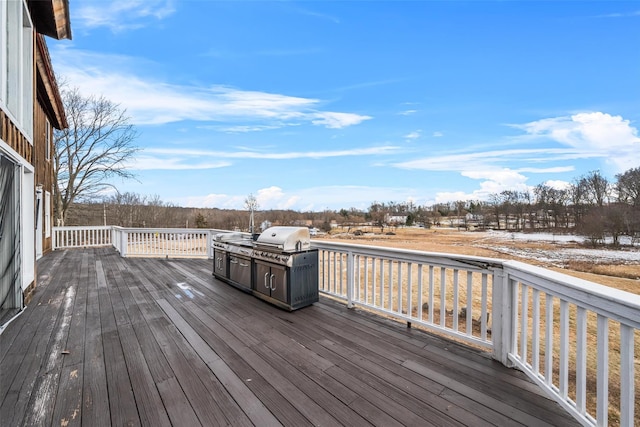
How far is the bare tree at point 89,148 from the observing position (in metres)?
13.9

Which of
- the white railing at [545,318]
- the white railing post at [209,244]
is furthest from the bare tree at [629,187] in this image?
the white railing post at [209,244]

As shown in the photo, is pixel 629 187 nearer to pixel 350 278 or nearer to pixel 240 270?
pixel 350 278

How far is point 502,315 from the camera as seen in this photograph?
85.4 inches

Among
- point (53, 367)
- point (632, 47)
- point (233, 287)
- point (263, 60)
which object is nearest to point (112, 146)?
point (263, 60)

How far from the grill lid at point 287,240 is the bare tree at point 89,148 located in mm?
15209

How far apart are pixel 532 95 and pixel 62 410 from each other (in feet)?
67.0

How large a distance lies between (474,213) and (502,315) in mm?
54515

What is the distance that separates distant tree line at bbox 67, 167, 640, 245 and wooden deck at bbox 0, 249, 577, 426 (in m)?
6.56

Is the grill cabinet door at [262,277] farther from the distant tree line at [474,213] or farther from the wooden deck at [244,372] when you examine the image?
the distant tree line at [474,213]

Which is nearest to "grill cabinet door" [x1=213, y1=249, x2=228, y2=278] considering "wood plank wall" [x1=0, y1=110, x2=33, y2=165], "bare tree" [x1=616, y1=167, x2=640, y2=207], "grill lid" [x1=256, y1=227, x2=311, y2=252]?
"grill lid" [x1=256, y1=227, x2=311, y2=252]

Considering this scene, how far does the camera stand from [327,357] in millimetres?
2318

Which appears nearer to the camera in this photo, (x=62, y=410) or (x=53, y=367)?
(x=62, y=410)

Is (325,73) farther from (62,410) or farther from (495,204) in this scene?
(495,204)

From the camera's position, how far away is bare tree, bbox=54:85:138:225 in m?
13.9
